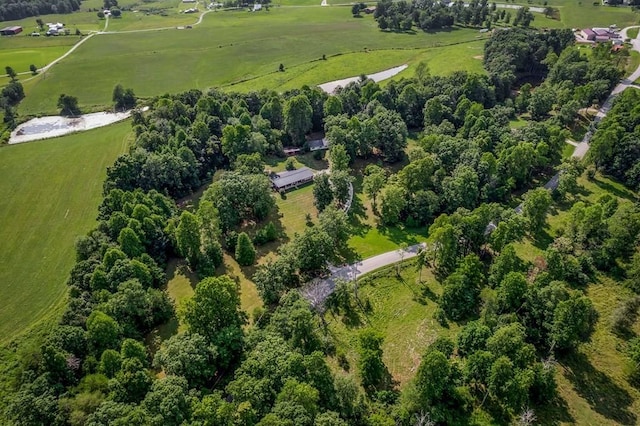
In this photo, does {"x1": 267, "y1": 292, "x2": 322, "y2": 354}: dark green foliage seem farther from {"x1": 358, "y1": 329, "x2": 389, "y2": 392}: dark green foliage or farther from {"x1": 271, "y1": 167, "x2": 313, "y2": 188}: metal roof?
{"x1": 271, "y1": 167, "x2": 313, "y2": 188}: metal roof

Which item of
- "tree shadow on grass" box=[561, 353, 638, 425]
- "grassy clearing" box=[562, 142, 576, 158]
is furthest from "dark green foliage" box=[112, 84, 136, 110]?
"tree shadow on grass" box=[561, 353, 638, 425]

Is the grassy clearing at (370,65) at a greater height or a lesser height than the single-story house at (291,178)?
greater

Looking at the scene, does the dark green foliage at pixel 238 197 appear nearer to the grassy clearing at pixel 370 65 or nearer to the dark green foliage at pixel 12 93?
the grassy clearing at pixel 370 65

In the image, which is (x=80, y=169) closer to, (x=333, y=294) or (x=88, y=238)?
(x=88, y=238)

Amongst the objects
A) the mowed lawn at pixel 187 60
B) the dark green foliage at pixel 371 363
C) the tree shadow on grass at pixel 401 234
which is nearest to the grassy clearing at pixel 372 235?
the tree shadow on grass at pixel 401 234

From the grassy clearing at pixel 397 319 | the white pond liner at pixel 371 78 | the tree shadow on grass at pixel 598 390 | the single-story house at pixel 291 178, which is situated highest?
the white pond liner at pixel 371 78

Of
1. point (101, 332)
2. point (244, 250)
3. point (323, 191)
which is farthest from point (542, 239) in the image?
point (101, 332)
